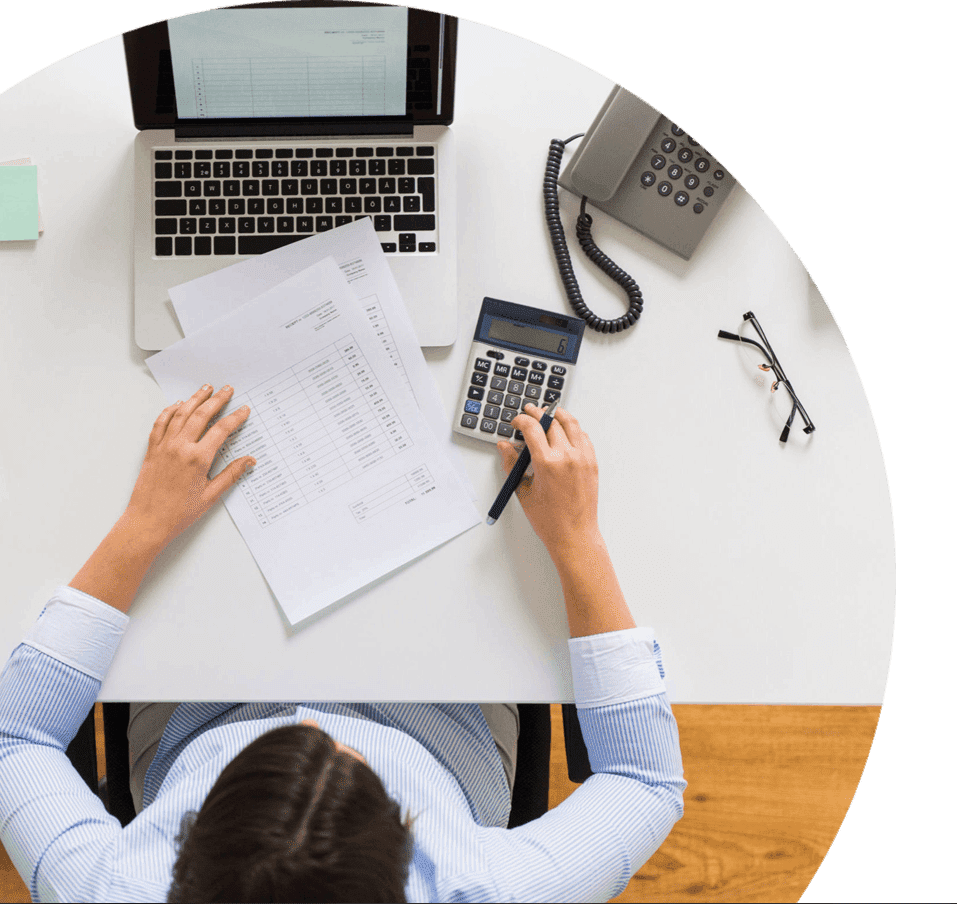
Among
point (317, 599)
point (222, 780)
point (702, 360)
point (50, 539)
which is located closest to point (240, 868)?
point (222, 780)

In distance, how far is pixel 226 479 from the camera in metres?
0.92

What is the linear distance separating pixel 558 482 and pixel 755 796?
936mm

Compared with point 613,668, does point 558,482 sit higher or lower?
higher

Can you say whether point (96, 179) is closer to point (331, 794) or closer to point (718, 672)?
point (331, 794)

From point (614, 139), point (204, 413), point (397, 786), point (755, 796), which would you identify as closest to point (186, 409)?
point (204, 413)

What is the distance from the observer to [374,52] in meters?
0.86

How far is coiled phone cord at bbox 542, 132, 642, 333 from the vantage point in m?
0.97

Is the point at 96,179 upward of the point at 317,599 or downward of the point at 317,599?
upward

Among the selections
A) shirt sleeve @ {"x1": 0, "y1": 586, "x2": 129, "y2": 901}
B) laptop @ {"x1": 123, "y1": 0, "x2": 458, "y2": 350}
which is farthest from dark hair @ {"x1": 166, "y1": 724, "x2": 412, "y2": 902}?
laptop @ {"x1": 123, "y1": 0, "x2": 458, "y2": 350}

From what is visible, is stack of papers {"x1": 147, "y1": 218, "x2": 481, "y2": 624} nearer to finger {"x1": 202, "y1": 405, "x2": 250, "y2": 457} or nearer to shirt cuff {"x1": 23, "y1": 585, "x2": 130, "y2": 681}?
finger {"x1": 202, "y1": 405, "x2": 250, "y2": 457}

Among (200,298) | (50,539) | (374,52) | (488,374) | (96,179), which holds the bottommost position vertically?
(50,539)

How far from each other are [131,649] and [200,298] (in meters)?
0.43

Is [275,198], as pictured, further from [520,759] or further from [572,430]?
[520,759]

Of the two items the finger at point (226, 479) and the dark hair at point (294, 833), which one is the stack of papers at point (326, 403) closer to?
the finger at point (226, 479)
